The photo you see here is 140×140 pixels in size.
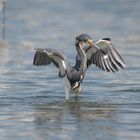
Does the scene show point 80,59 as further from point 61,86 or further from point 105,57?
point 61,86

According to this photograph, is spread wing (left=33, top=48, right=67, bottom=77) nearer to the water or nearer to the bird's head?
the bird's head

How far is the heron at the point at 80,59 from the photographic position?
12977 millimetres

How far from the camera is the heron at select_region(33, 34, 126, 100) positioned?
13.0 metres

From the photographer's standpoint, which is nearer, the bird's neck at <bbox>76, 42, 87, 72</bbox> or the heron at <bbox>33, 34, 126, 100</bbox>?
the heron at <bbox>33, 34, 126, 100</bbox>

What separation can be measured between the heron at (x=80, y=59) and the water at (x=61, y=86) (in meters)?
0.35

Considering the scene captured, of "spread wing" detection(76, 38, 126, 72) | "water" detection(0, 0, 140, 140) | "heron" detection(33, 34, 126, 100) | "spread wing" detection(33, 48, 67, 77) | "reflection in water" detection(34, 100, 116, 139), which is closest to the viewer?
"reflection in water" detection(34, 100, 116, 139)

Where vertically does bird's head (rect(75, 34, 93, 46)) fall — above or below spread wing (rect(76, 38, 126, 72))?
→ above

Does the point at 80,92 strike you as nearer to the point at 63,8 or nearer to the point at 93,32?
the point at 93,32

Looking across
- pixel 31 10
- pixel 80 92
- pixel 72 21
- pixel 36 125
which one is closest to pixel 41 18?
pixel 72 21

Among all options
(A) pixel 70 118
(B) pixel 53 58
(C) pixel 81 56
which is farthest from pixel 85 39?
(A) pixel 70 118

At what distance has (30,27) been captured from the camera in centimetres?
2292

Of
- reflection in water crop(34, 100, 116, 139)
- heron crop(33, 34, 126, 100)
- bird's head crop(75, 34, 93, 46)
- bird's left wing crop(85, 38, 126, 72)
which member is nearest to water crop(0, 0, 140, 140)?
reflection in water crop(34, 100, 116, 139)

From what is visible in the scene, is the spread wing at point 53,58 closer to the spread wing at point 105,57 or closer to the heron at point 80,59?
the heron at point 80,59

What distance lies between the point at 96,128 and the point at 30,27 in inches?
476
